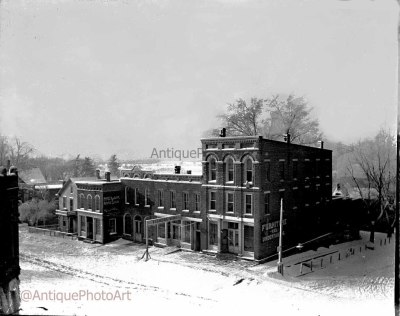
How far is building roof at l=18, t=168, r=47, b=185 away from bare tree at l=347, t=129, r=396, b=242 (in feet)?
63.3

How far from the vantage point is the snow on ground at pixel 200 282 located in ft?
49.7

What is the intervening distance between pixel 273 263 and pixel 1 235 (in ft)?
49.4

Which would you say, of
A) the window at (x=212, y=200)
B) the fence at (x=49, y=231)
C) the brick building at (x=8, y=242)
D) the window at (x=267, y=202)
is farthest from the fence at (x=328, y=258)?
the fence at (x=49, y=231)

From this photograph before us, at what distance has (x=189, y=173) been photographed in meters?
27.0

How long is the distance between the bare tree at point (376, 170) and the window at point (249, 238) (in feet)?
29.6

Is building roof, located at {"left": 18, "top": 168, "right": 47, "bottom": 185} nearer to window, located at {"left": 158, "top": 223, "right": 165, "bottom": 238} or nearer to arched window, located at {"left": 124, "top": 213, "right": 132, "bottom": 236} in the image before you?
arched window, located at {"left": 124, "top": 213, "right": 132, "bottom": 236}

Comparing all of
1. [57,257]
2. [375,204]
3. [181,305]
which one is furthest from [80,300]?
[375,204]

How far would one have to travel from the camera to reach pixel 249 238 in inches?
928

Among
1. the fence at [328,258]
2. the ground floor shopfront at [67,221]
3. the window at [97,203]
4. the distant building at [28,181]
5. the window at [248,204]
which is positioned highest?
the distant building at [28,181]

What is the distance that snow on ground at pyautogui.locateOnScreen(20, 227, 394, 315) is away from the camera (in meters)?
15.1

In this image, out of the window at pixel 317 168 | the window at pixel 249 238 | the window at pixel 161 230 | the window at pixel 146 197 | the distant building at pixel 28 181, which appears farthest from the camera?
the window at pixel 146 197

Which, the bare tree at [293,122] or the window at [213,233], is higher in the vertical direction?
the bare tree at [293,122]

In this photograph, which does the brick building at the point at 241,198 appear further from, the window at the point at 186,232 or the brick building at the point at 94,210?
the brick building at the point at 94,210

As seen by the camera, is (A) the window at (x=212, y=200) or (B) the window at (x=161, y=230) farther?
(B) the window at (x=161, y=230)
